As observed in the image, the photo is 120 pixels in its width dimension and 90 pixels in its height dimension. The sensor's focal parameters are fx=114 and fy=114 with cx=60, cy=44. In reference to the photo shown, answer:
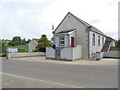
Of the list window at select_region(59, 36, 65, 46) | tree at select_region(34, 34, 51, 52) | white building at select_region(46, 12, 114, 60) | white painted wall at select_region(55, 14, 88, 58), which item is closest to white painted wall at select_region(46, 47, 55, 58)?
white building at select_region(46, 12, 114, 60)

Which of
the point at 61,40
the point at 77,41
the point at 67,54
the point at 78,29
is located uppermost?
the point at 78,29

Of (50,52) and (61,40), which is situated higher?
(61,40)

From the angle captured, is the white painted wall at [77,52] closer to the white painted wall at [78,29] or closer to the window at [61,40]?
the white painted wall at [78,29]

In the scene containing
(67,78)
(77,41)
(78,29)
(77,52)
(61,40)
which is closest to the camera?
(67,78)

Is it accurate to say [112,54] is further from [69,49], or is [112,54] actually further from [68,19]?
[68,19]

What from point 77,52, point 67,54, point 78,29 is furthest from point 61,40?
point 67,54

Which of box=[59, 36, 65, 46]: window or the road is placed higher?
box=[59, 36, 65, 46]: window

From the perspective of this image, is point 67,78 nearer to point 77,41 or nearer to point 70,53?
point 70,53

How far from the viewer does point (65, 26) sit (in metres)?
24.4

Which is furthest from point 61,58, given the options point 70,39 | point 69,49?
point 70,39

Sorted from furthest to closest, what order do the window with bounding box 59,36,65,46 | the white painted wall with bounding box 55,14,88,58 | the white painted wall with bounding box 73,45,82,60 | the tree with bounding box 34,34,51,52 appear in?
the tree with bounding box 34,34,51,52, the window with bounding box 59,36,65,46, the white painted wall with bounding box 55,14,88,58, the white painted wall with bounding box 73,45,82,60

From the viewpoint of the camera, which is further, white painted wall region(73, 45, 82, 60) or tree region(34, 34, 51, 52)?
tree region(34, 34, 51, 52)

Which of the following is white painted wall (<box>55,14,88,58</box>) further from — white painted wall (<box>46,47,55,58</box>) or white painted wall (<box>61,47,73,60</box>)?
white painted wall (<box>46,47,55,58</box>)


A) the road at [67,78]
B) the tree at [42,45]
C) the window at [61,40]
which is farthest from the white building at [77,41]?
the tree at [42,45]
